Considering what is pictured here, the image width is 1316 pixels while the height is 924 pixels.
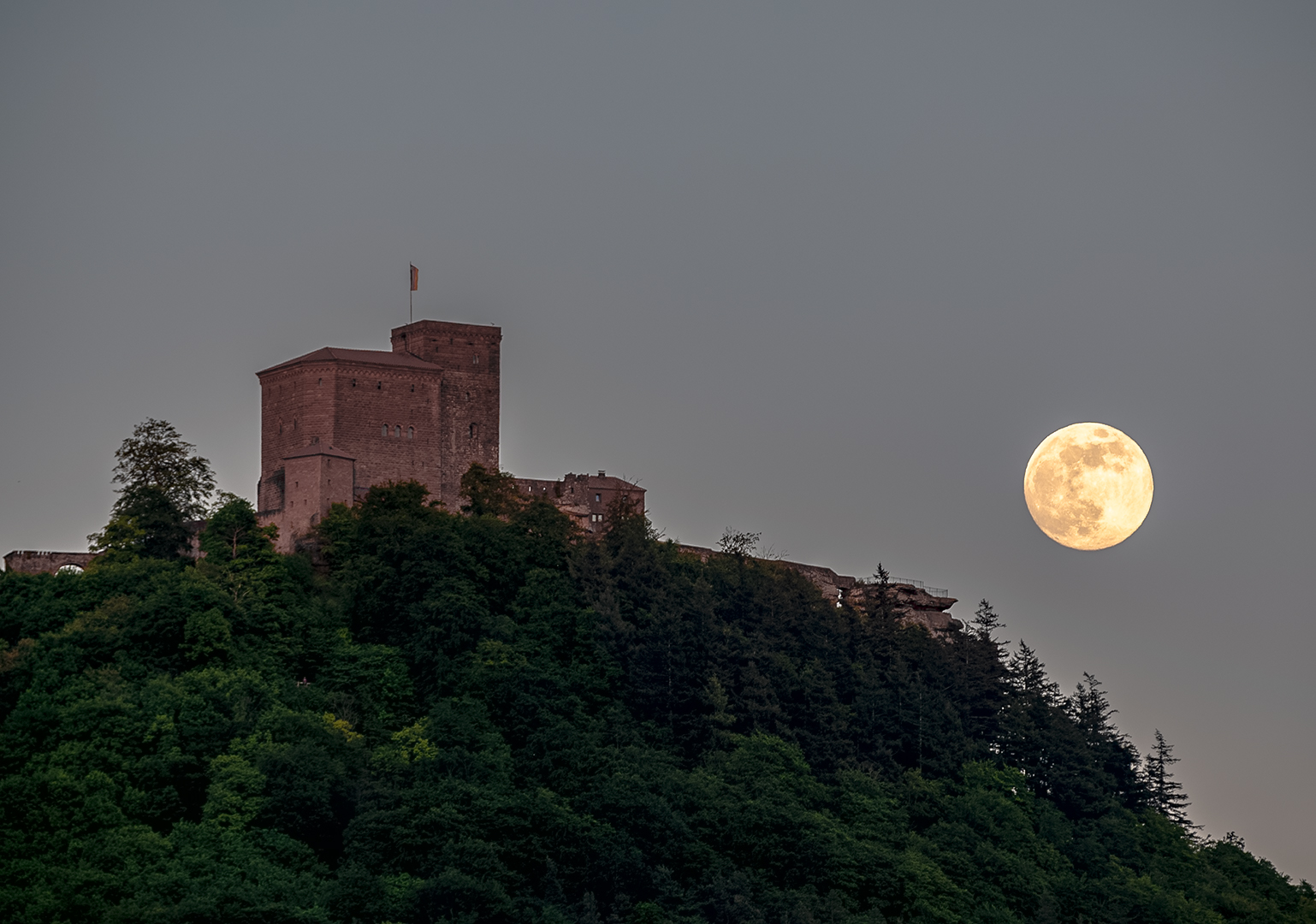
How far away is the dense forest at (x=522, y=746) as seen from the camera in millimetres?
47156

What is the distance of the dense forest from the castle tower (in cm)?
194

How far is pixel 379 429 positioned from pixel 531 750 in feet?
54.2

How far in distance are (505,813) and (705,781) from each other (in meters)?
7.81

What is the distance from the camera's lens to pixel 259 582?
5719cm

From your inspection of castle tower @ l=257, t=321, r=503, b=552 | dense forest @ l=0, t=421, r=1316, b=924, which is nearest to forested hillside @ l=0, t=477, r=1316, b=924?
dense forest @ l=0, t=421, r=1316, b=924

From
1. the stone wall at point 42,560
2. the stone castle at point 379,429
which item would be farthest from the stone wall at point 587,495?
the stone wall at point 42,560

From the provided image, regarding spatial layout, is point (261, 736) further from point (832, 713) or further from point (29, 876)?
point (832, 713)

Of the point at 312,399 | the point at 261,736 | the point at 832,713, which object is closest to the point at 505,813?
the point at 261,736

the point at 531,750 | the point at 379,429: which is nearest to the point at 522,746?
the point at 531,750

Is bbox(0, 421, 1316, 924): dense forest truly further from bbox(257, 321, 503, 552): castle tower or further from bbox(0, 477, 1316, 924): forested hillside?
bbox(257, 321, 503, 552): castle tower

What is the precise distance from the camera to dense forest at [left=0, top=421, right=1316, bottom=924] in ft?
155

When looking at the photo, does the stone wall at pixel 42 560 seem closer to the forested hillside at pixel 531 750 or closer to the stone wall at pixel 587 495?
the forested hillside at pixel 531 750

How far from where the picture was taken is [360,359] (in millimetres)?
67625

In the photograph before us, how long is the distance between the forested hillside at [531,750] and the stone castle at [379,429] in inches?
80.0
